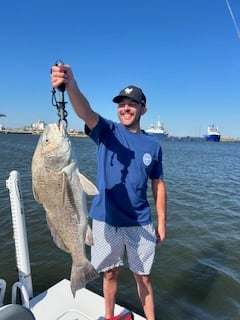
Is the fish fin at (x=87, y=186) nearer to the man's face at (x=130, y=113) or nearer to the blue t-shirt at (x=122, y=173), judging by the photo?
the blue t-shirt at (x=122, y=173)

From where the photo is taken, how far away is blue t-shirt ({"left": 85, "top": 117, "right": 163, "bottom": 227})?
328 centimetres

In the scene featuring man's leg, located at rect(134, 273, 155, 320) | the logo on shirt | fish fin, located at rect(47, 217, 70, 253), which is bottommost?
man's leg, located at rect(134, 273, 155, 320)

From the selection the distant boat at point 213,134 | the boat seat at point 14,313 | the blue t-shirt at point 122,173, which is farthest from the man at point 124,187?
the distant boat at point 213,134

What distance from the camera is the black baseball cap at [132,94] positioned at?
3.23 meters

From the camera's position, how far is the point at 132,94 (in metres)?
3.23

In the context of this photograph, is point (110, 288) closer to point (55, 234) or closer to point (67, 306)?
point (67, 306)

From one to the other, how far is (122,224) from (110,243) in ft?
0.87

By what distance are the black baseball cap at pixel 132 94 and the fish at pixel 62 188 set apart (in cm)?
104

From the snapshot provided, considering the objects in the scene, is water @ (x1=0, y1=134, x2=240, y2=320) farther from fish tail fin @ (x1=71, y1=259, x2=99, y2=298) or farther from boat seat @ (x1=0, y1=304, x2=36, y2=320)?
boat seat @ (x1=0, y1=304, x2=36, y2=320)

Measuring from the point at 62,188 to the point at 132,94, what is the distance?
136 cm

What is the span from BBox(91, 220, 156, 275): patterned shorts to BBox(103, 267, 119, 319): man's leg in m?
0.13

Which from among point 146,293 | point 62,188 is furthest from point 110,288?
point 62,188

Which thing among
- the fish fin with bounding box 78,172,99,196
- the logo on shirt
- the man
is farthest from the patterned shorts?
the fish fin with bounding box 78,172,99,196

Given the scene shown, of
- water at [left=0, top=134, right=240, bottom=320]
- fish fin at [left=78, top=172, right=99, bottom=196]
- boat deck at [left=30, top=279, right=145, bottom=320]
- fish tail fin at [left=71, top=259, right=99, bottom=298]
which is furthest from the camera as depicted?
water at [left=0, top=134, right=240, bottom=320]
